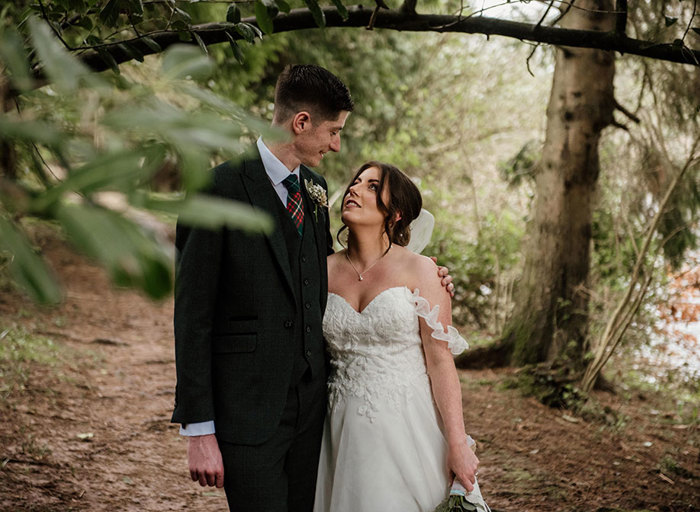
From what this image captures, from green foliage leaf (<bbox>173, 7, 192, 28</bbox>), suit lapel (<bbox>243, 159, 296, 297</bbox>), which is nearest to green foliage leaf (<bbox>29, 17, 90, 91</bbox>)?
suit lapel (<bbox>243, 159, 296, 297</bbox>)

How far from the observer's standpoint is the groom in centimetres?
207

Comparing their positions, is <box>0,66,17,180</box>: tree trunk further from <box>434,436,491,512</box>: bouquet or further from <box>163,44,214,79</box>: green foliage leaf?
<box>434,436,491,512</box>: bouquet

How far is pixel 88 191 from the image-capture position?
0.53 m

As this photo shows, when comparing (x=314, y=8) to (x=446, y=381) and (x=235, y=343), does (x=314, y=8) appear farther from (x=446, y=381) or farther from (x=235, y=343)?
(x=446, y=381)

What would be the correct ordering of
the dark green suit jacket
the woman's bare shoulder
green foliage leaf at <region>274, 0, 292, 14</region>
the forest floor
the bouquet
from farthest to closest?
the forest floor, the woman's bare shoulder, the bouquet, the dark green suit jacket, green foliage leaf at <region>274, 0, 292, 14</region>

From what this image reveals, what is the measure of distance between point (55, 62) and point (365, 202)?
6.66 ft

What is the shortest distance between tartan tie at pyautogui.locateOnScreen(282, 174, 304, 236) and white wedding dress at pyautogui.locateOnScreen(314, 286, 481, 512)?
0.38 metres

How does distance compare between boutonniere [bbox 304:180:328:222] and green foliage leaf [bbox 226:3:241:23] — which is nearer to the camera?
green foliage leaf [bbox 226:3:241:23]

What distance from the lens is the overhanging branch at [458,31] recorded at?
106 inches

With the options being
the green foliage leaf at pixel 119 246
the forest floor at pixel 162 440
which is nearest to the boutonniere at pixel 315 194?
the forest floor at pixel 162 440

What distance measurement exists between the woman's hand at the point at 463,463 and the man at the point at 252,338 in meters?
0.55

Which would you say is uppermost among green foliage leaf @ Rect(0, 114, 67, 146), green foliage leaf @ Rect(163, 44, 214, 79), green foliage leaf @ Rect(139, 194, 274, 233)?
green foliage leaf @ Rect(163, 44, 214, 79)

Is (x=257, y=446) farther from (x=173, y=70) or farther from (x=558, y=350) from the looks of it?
(x=558, y=350)

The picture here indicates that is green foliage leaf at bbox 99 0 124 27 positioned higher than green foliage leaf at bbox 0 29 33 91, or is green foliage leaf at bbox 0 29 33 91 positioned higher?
green foliage leaf at bbox 99 0 124 27
